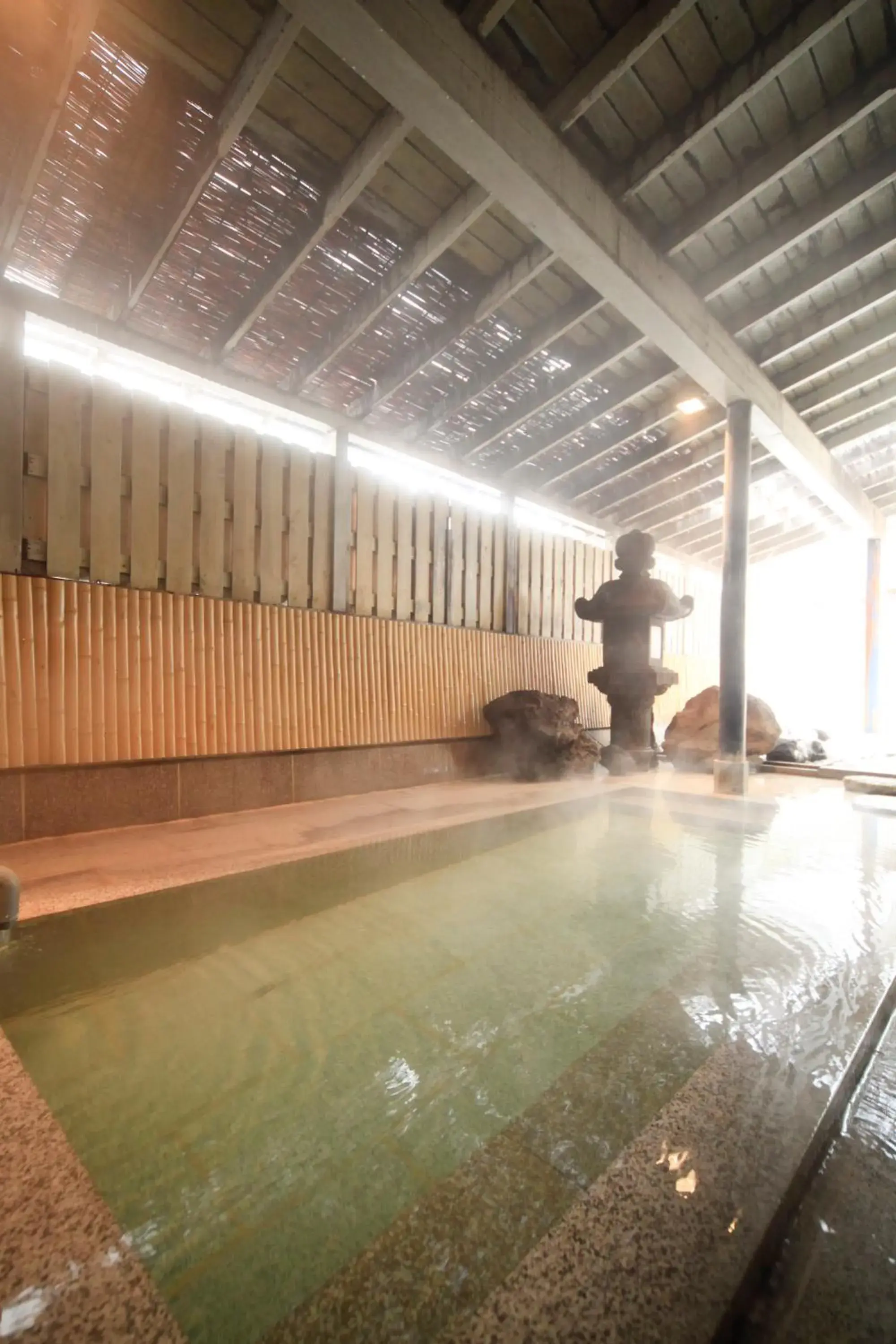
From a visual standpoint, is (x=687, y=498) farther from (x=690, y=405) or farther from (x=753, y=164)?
(x=753, y=164)

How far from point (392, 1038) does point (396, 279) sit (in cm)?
512

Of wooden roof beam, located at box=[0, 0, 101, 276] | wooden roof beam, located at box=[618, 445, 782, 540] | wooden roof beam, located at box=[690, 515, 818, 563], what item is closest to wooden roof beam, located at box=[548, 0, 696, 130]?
wooden roof beam, located at box=[0, 0, 101, 276]

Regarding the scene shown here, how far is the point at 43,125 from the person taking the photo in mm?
3162

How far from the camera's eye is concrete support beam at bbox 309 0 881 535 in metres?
2.88

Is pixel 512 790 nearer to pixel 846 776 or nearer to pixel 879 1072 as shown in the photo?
pixel 846 776

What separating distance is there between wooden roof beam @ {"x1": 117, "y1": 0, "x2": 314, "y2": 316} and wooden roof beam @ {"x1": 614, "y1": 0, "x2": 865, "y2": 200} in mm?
2500

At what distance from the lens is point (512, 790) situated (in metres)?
5.83

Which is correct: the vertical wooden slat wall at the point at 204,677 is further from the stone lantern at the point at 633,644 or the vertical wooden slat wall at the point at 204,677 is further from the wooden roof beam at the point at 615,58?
the wooden roof beam at the point at 615,58

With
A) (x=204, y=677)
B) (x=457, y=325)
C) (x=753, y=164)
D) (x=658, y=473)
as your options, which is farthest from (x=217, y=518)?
(x=658, y=473)

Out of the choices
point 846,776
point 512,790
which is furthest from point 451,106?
point 846,776

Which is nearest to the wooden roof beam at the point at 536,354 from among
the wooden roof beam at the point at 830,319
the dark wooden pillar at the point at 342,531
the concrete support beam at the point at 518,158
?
the concrete support beam at the point at 518,158

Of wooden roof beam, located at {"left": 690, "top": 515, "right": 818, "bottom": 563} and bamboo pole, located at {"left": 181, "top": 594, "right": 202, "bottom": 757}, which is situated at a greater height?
wooden roof beam, located at {"left": 690, "top": 515, "right": 818, "bottom": 563}

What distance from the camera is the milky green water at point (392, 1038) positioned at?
40.6 inches

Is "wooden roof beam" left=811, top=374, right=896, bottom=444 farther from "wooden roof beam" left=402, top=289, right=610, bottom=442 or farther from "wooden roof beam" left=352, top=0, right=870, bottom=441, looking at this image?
"wooden roof beam" left=352, top=0, right=870, bottom=441
